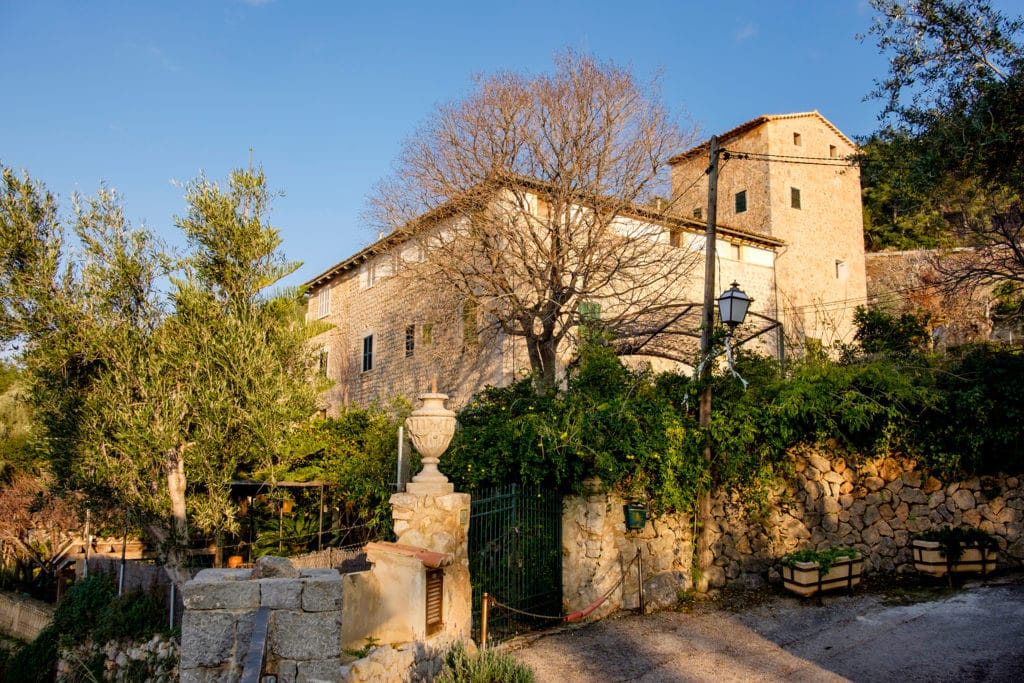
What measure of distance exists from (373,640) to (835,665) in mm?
4795

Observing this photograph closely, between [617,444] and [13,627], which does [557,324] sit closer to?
[617,444]

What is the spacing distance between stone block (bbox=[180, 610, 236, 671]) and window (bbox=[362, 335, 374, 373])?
21837 millimetres

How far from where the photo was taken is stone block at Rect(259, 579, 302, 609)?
467 cm

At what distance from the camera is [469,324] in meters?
18.8

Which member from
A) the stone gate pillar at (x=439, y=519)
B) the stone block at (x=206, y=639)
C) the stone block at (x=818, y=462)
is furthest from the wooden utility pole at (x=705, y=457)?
the stone block at (x=206, y=639)

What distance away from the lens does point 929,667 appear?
7289 mm

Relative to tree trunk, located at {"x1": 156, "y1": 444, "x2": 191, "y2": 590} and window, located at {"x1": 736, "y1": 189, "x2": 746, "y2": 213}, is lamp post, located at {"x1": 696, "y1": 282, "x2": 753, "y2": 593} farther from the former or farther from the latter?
window, located at {"x1": 736, "y1": 189, "x2": 746, "y2": 213}

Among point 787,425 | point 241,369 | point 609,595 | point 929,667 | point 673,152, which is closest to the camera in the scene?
point 929,667

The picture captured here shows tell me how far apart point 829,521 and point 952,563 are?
5.46 feet

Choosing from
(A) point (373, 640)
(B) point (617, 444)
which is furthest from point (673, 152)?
(A) point (373, 640)

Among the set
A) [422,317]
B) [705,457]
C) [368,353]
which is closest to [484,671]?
[705,457]

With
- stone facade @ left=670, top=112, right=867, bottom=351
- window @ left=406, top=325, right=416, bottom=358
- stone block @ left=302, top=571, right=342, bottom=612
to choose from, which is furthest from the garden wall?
stone facade @ left=670, top=112, right=867, bottom=351

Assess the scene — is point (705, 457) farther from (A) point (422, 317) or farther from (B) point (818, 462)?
(A) point (422, 317)

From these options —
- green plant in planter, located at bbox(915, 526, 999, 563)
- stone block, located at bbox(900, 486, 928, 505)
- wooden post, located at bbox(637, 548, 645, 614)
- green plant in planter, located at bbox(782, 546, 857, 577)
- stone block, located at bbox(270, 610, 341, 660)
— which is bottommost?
wooden post, located at bbox(637, 548, 645, 614)
